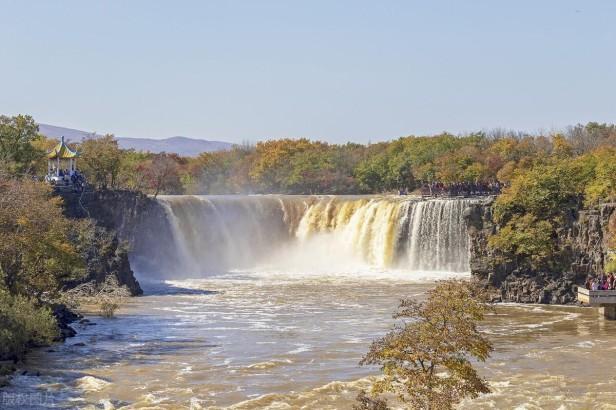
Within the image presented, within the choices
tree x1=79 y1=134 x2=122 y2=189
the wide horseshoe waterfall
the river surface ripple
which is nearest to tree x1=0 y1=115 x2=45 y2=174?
tree x1=79 y1=134 x2=122 y2=189

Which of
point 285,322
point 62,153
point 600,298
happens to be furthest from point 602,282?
point 62,153

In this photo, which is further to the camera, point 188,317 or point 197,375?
point 188,317

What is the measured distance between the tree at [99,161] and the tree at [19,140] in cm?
326

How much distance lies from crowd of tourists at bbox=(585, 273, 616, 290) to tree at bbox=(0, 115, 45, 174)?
2904 centimetres

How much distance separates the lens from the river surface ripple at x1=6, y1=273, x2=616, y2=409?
76.6 feet

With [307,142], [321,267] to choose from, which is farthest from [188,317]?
[307,142]

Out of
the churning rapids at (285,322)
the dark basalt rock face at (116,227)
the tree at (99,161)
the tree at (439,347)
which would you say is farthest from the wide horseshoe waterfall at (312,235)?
the tree at (439,347)

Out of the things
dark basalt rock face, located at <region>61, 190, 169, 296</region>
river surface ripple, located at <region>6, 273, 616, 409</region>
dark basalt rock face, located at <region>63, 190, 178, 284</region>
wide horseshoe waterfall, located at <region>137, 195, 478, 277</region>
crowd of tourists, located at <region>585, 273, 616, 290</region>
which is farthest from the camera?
wide horseshoe waterfall, located at <region>137, 195, 478, 277</region>

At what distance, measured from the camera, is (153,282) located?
49375mm

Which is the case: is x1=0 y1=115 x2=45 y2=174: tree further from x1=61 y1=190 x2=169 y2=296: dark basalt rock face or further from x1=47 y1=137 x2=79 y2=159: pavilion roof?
x1=61 y1=190 x2=169 y2=296: dark basalt rock face

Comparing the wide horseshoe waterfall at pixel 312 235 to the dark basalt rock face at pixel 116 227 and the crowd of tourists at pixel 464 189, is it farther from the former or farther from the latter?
the crowd of tourists at pixel 464 189

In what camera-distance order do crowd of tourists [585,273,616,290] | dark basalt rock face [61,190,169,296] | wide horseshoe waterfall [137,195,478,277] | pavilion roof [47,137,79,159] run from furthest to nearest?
1. pavilion roof [47,137,79,159]
2. wide horseshoe waterfall [137,195,478,277]
3. dark basalt rock face [61,190,169,296]
4. crowd of tourists [585,273,616,290]

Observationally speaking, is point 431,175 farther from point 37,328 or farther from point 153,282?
point 37,328

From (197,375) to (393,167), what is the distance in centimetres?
5353
